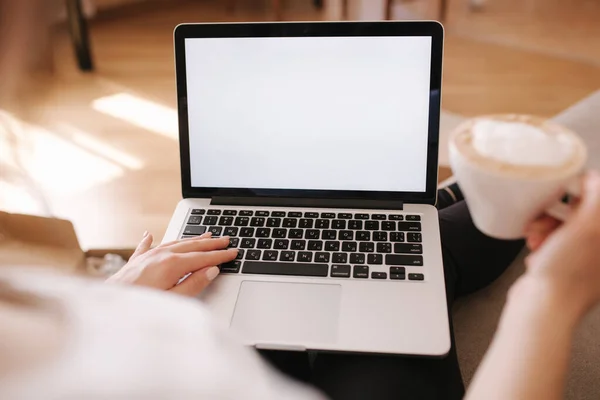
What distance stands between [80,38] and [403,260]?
6.51ft

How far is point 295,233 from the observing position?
2.79ft

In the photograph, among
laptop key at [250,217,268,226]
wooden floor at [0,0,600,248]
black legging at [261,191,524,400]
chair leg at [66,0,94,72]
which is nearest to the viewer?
black legging at [261,191,524,400]

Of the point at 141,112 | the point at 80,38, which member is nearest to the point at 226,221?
the point at 141,112

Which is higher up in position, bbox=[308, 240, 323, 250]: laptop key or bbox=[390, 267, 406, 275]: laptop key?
bbox=[308, 240, 323, 250]: laptop key

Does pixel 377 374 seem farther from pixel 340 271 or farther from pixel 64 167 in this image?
pixel 64 167

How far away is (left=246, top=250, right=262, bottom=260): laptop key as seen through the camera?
82 cm

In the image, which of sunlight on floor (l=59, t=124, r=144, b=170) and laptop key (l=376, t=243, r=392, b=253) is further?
sunlight on floor (l=59, t=124, r=144, b=170)

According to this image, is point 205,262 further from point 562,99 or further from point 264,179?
point 562,99

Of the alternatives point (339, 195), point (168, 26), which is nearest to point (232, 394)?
point (339, 195)

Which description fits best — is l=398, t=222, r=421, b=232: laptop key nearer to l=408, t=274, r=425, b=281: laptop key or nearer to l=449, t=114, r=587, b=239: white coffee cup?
l=408, t=274, r=425, b=281: laptop key

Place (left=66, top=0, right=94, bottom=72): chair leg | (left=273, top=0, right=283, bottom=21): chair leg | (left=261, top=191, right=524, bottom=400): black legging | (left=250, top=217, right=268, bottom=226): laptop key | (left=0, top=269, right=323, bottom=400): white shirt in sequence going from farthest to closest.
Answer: (left=273, top=0, right=283, bottom=21): chair leg, (left=66, top=0, right=94, bottom=72): chair leg, (left=250, top=217, right=268, bottom=226): laptop key, (left=261, top=191, right=524, bottom=400): black legging, (left=0, top=269, right=323, bottom=400): white shirt

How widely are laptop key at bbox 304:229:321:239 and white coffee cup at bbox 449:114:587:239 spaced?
1.14 ft

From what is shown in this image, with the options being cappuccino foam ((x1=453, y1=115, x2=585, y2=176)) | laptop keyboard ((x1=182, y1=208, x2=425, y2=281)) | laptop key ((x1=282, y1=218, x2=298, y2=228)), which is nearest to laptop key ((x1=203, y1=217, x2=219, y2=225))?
laptop keyboard ((x1=182, y1=208, x2=425, y2=281))

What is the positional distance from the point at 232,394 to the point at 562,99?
1.97 meters
